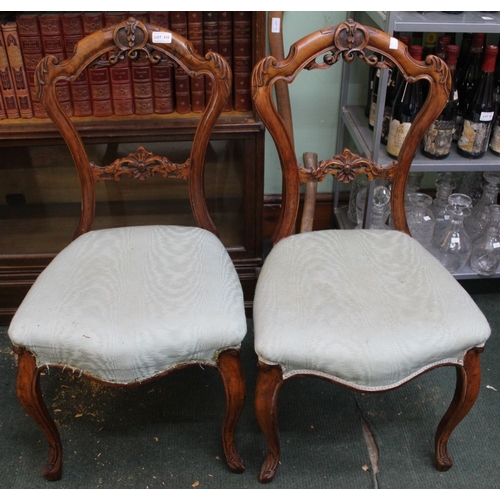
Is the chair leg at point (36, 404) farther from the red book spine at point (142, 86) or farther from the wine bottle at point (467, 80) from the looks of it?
the wine bottle at point (467, 80)

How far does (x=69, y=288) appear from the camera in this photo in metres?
1.08

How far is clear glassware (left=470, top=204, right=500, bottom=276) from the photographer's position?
1612 mm

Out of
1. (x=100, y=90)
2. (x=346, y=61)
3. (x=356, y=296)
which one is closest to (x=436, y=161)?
(x=346, y=61)

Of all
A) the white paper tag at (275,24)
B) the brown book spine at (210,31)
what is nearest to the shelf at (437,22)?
the white paper tag at (275,24)

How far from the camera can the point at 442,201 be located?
1.66 meters

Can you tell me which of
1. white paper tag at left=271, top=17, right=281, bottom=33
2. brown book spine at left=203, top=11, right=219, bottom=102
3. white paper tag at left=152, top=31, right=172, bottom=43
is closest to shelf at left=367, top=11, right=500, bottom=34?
white paper tag at left=271, top=17, right=281, bottom=33

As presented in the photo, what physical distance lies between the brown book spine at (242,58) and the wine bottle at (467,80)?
23.0 inches

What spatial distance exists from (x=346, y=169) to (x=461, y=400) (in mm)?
536

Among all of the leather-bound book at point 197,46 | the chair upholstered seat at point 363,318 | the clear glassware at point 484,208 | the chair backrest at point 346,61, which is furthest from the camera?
the clear glassware at point 484,208

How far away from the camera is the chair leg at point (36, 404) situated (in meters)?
1.05

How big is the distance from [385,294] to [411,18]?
0.64m

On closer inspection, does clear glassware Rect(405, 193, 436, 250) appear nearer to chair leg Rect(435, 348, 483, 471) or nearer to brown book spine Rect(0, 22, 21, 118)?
chair leg Rect(435, 348, 483, 471)

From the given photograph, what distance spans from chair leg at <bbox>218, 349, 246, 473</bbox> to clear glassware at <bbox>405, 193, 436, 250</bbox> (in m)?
0.80
